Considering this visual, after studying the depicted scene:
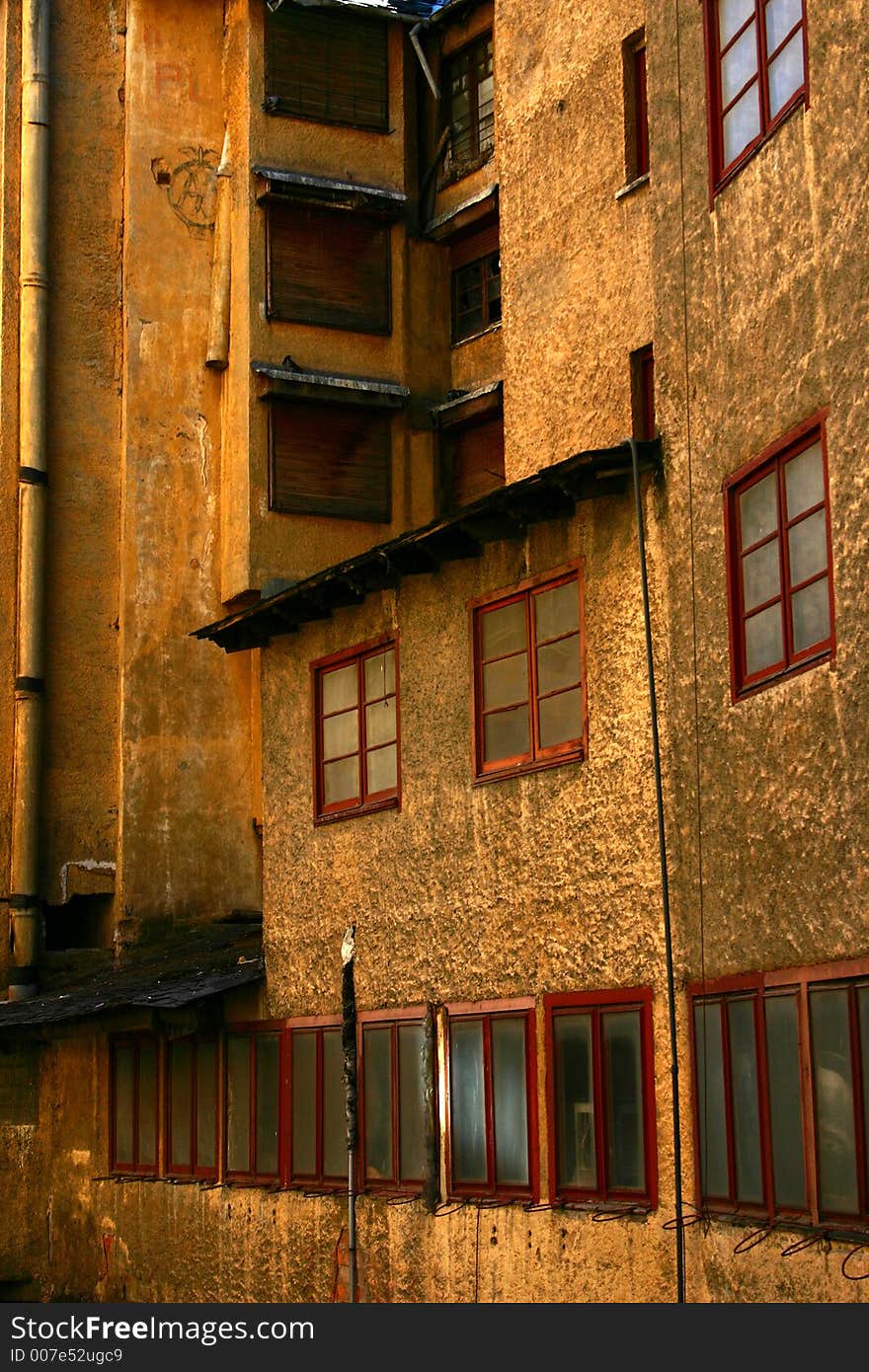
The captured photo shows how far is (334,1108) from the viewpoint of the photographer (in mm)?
19234

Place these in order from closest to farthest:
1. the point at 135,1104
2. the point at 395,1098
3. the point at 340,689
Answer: the point at 395,1098, the point at 340,689, the point at 135,1104

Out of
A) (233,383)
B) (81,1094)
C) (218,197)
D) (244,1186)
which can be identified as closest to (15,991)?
(81,1094)

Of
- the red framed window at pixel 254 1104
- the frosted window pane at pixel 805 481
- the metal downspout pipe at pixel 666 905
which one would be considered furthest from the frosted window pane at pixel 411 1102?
the frosted window pane at pixel 805 481

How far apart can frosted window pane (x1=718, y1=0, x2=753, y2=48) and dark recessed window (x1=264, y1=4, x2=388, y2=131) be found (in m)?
13.3

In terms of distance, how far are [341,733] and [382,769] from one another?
0.95 meters

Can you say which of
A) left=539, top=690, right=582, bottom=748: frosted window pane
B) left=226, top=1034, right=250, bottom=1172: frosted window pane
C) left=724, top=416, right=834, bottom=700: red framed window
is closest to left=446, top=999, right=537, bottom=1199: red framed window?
left=539, top=690, right=582, bottom=748: frosted window pane

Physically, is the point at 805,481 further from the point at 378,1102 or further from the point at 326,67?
the point at 326,67

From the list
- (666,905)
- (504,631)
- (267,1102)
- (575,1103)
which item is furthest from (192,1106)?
(666,905)

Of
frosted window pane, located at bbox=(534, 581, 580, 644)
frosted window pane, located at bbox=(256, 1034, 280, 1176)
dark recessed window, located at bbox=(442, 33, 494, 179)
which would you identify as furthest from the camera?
dark recessed window, located at bbox=(442, 33, 494, 179)

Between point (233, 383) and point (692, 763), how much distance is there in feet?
44.4

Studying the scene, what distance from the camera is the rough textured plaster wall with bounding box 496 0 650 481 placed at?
18.5 metres

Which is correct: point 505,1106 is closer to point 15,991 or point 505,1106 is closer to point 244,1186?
point 244,1186

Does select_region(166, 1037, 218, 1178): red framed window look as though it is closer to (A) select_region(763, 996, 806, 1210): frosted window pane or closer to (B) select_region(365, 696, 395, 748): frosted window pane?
(B) select_region(365, 696, 395, 748): frosted window pane

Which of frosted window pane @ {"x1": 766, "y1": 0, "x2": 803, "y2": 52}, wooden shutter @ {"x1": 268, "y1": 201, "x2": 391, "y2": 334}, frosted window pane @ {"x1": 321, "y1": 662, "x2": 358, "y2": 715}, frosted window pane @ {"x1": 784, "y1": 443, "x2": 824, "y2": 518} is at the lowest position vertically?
frosted window pane @ {"x1": 784, "y1": 443, "x2": 824, "y2": 518}
